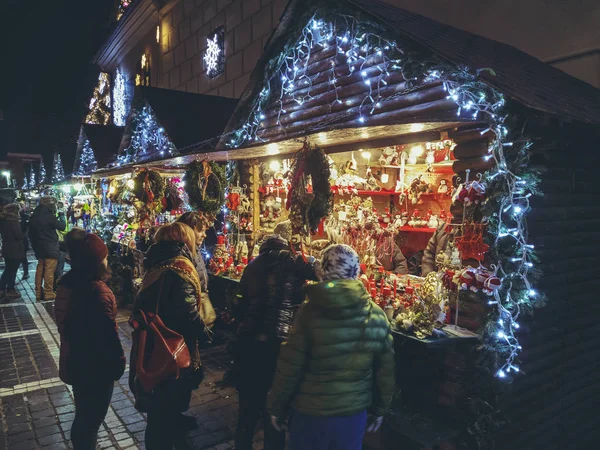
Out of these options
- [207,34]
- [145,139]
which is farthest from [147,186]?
[207,34]

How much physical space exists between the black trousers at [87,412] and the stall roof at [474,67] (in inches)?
147

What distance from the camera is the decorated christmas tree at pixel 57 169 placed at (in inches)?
711

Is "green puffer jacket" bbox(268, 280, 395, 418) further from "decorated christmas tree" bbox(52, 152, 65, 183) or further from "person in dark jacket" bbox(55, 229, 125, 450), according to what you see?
"decorated christmas tree" bbox(52, 152, 65, 183)

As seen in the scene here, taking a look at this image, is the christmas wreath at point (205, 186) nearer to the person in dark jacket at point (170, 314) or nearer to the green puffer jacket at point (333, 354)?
the person in dark jacket at point (170, 314)

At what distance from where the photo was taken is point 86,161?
14.5 m

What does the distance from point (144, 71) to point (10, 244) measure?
10.8 metres

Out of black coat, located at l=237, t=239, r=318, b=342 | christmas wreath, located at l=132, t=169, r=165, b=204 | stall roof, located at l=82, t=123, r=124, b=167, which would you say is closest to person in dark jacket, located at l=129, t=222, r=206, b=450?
black coat, located at l=237, t=239, r=318, b=342

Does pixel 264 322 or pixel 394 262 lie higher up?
pixel 264 322

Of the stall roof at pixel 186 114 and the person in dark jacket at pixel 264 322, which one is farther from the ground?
the stall roof at pixel 186 114

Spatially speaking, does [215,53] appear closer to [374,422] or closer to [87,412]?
[87,412]

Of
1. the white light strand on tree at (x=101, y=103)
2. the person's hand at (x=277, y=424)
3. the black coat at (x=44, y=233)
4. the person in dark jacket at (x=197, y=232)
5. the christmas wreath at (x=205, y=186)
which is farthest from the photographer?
the white light strand on tree at (x=101, y=103)

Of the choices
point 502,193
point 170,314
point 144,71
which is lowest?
point 170,314

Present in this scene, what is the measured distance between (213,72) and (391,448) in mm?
12291

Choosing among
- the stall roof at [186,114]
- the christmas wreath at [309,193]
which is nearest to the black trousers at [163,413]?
the christmas wreath at [309,193]
